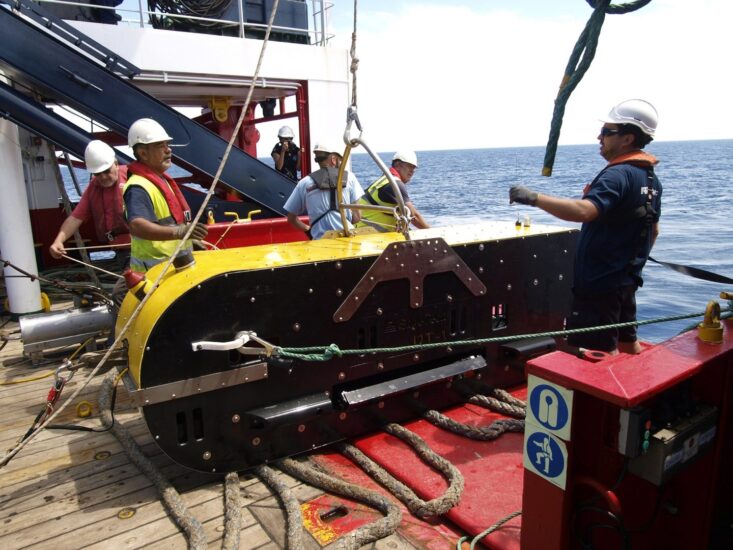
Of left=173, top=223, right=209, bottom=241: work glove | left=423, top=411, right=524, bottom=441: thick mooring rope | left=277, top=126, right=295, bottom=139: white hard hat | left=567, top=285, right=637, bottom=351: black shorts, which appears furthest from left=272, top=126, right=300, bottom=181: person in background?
left=567, top=285, right=637, bottom=351: black shorts

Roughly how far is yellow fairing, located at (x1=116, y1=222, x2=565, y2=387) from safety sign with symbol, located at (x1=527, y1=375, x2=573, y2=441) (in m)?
1.42

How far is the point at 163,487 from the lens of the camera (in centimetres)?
281

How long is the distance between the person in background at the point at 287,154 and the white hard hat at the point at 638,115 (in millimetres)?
7631

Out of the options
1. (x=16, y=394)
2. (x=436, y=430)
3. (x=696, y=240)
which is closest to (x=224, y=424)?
(x=436, y=430)

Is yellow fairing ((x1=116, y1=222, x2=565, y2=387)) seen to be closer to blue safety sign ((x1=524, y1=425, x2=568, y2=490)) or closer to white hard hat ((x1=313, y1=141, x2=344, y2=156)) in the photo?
white hard hat ((x1=313, y1=141, x2=344, y2=156))

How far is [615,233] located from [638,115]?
611 mm

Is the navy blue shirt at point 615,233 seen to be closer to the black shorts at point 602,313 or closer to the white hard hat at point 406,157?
the black shorts at point 602,313

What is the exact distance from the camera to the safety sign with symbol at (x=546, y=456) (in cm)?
190

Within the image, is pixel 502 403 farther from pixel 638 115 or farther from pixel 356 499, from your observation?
pixel 638 115

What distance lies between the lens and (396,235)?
4.00 m

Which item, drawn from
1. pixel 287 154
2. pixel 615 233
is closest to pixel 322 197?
pixel 615 233

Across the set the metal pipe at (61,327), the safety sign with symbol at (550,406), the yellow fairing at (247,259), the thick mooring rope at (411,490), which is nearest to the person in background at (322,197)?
the yellow fairing at (247,259)

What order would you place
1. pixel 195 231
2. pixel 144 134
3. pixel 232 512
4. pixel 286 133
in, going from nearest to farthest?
1. pixel 232 512
2. pixel 195 231
3. pixel 144 134
4. pixel 286 133

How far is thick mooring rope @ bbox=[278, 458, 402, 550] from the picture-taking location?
2.41m
